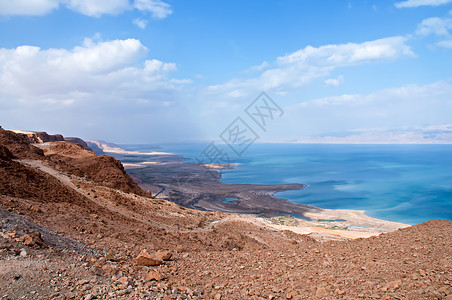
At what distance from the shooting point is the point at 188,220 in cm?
1933

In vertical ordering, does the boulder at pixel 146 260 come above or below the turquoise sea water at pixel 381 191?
above

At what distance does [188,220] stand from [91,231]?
9.33 m

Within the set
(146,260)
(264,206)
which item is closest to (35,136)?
(264,206)

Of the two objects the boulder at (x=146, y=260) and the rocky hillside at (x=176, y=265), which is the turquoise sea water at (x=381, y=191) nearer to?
the rocky hillside at (x=176, y=265)

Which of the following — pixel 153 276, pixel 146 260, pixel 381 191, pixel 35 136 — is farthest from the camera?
pixel 381 191

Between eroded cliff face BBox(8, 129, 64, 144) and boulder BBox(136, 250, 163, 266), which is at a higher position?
eroded cliff face BBox(8, 129, 64, 144)

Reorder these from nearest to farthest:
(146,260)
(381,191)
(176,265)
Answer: (146,260) → (176,265) → (381,191)

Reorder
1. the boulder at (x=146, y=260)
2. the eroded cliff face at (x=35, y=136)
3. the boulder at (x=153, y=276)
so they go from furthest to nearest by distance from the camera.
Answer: the eroded cliff face at (x=35, y=136) < the boulder at (x=146, y=260) < the boulder at (x=153, y=276)

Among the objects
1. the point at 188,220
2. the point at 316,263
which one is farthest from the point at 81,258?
the point at 188,220

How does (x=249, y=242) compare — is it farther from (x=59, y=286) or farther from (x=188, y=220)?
(x=59, y=286)

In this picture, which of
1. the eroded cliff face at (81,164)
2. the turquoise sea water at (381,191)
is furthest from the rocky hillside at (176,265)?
the turquoise sea water at (381,191)

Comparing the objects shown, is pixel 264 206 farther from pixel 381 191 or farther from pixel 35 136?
pixel 35 136

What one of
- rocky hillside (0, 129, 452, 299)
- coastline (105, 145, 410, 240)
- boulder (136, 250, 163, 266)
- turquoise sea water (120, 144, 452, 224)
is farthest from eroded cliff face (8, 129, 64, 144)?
boulder (136, 250, 163, 266)

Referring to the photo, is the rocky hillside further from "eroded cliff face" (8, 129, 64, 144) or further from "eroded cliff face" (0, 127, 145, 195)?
"eroded cliff face" (8, 129, 64, 144)
